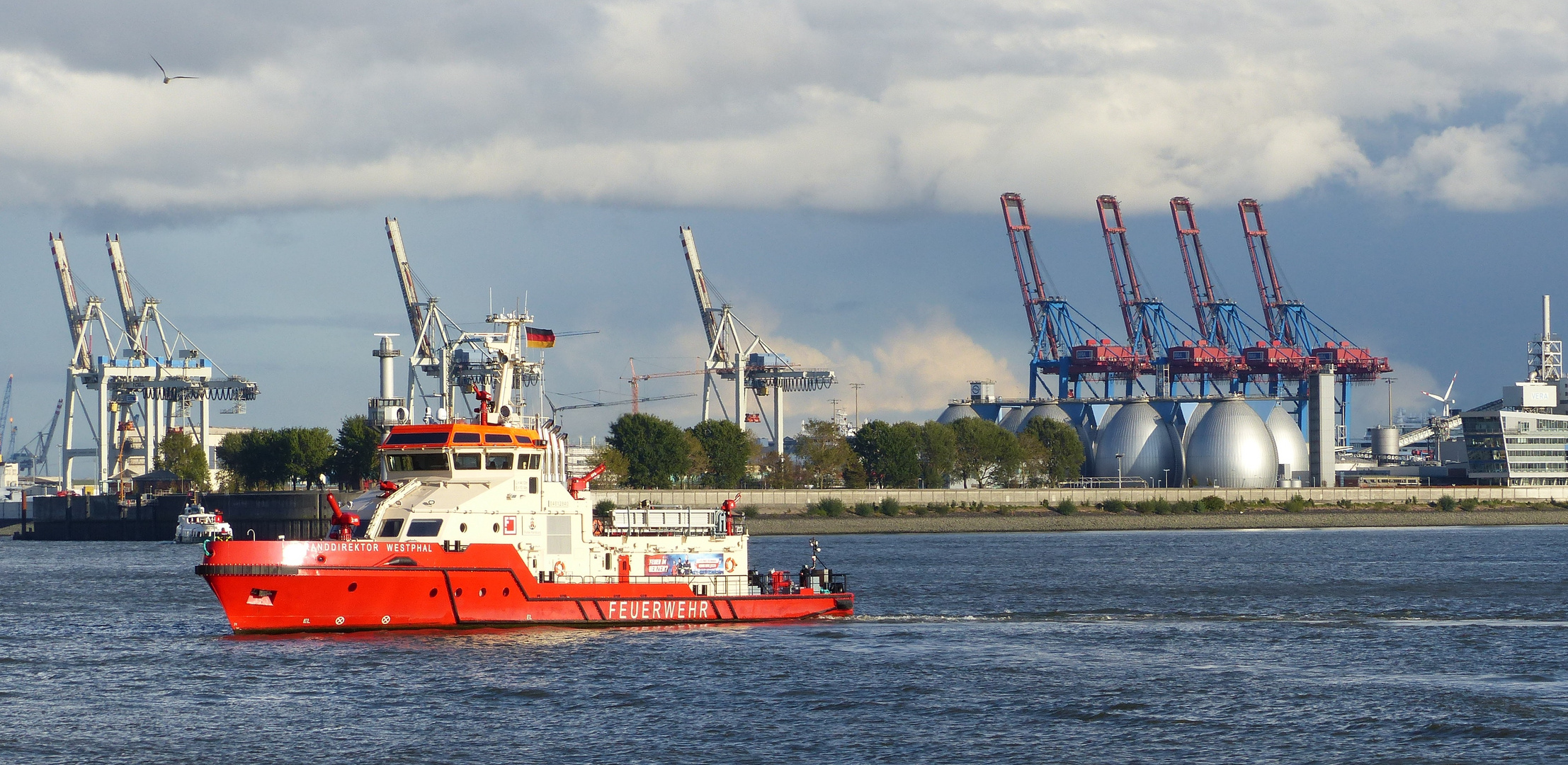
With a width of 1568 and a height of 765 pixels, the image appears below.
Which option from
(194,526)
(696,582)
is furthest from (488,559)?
(194,526)

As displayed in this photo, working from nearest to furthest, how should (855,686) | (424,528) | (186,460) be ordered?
1. (855,686)
2. (424,528)
3. (186,460)

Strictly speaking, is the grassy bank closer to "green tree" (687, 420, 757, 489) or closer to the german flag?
"green tree" (687, 420, 757, 489)

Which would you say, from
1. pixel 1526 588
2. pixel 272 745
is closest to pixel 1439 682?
pixel 272 745

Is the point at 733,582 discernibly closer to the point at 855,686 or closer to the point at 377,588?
the point at 377,588

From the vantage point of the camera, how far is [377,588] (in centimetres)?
4819

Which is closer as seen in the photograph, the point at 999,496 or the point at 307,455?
the point at 307,455

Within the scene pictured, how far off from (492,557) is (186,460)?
501 feet

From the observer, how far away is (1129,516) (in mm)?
179875

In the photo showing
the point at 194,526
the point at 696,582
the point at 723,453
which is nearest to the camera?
the point at 696,582

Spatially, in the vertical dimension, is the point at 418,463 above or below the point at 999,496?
above

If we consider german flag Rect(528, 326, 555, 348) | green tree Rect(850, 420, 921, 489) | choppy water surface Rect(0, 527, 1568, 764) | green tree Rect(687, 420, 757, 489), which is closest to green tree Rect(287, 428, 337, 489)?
green tree Rect(687, 420, 757, 489)

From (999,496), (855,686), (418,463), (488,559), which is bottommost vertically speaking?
(855,686)

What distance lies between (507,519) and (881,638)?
12.2m

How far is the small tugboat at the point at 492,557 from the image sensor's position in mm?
48062
